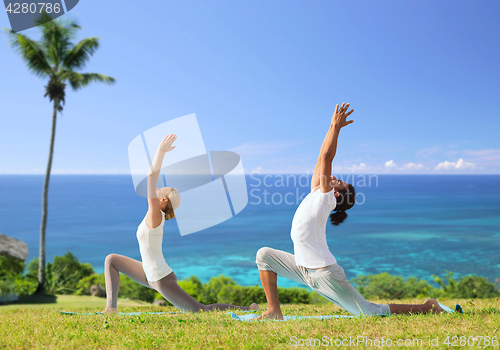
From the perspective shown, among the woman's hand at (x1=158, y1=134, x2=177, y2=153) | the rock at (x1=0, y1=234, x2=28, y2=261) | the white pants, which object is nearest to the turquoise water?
the rock at (x1=0, y1=234, x2=28, y2=261)

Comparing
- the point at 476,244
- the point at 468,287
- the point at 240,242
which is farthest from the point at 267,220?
the point at 468,287

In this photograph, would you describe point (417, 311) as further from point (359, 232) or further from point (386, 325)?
point (359, 232)

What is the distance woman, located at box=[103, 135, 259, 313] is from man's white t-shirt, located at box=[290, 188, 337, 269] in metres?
1.94

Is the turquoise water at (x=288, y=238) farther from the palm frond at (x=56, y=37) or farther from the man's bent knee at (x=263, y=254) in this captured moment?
the man's bent knee at (x=263, y=254)

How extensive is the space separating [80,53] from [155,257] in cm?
1650

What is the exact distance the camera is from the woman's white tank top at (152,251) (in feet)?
16.6

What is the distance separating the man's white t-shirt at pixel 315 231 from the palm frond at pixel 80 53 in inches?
697

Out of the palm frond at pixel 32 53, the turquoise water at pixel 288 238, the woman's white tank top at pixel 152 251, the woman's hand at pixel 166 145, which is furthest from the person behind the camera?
the turquoise water at pixel 288 238

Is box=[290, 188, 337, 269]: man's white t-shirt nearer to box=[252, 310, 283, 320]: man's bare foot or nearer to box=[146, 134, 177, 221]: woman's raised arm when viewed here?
box=[252, 310, 283, 320]: man's bare foot

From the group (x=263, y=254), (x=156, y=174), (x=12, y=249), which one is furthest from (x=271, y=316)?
(x=12, y=249)

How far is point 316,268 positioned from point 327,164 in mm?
1267

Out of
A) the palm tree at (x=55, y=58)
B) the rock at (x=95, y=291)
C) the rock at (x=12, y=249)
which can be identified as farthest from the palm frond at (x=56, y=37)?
the rock at (x=95, y=291)

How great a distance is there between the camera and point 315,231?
4316 millimetres

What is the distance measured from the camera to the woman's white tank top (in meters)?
5.05
